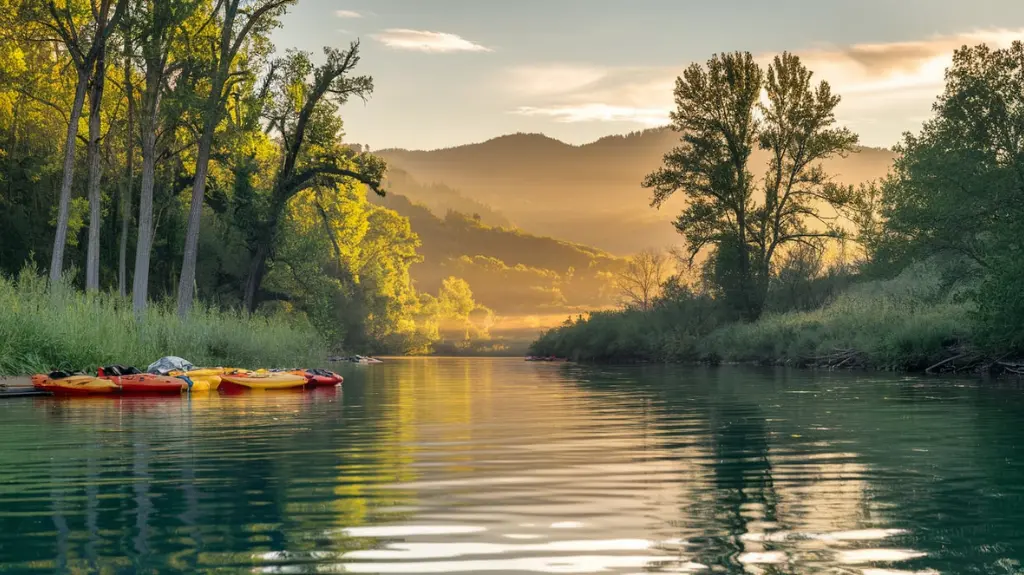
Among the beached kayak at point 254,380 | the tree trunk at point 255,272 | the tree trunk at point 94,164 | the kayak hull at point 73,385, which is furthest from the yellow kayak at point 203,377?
the tree trunk at point 255,272

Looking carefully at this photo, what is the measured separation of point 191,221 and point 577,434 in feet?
96.7

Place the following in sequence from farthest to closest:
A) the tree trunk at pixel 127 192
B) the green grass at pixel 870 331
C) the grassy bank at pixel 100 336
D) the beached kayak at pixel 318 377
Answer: the tree trunk at pixel 127 192 < the green grass at pixel 870 331 < the beached kayak at pixel 318 377 < the grassy bank at pixel 100 336

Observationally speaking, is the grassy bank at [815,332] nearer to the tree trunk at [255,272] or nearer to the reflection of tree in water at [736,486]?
the reflection of tree in water at [736,486]

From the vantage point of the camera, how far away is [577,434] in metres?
16.1

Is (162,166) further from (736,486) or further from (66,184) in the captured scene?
(736,486)

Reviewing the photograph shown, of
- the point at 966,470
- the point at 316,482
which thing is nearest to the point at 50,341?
the point at 316,482

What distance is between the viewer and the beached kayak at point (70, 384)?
24.9 meters

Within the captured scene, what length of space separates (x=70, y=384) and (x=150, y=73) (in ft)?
66.6

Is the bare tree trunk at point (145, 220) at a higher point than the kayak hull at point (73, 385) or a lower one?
higher

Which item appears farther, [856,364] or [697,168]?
[697,168]

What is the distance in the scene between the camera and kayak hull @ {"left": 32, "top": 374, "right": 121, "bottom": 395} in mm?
24906

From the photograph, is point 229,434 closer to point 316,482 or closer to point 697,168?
point 316,482

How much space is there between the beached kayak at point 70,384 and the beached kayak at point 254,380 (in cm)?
324

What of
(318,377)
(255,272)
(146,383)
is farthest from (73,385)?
(255,272)
